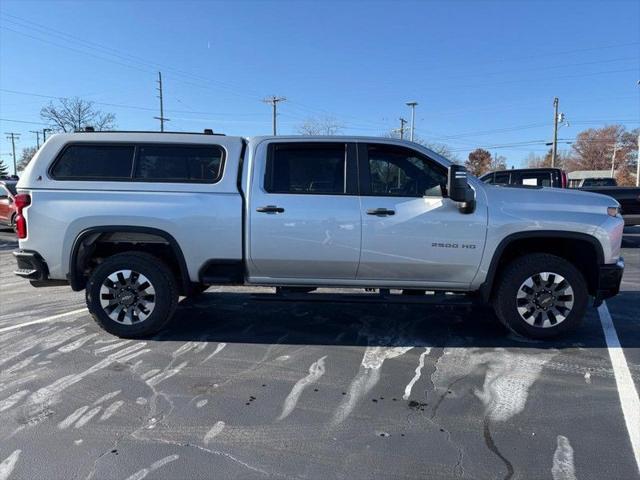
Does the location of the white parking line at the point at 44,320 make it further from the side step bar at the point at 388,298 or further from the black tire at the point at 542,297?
the black tire at the point at 542,297

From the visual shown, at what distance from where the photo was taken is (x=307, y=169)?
4934 mm

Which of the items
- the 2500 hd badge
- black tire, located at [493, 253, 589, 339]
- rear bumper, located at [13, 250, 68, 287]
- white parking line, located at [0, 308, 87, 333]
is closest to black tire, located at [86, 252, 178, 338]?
rear bumper, located at [13, 250, 68, 287]

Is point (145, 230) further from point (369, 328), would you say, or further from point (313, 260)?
point (369, 328)

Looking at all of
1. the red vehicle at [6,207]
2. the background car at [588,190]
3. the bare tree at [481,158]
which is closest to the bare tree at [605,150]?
the bare tree at [481,158]

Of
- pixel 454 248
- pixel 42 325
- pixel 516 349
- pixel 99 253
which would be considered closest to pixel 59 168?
pixel 99 253

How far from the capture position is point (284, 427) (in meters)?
3.27

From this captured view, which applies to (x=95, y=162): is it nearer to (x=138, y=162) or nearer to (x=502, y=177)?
(x=138, y=162)

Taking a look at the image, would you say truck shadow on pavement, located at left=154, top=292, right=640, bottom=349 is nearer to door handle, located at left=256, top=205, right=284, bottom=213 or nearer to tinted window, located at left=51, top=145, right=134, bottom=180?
door handle, located at left=256, top=205, right=284, bottom=213

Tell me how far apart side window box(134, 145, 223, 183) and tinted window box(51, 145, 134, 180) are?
143 mm

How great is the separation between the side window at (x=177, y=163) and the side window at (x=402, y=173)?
1.60 m

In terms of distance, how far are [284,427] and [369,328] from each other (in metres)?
2.24

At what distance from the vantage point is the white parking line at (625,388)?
3.17 metres

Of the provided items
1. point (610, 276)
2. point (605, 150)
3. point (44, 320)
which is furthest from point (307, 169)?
point (605, 150)

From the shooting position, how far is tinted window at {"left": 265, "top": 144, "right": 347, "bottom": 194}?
15.9ft
